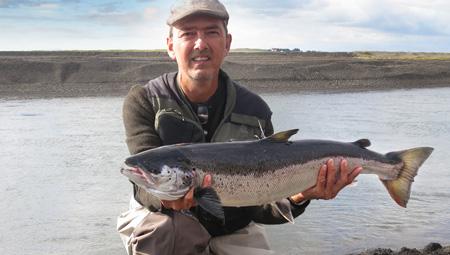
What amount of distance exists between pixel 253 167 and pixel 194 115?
84 cm

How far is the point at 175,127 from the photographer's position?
4.95 m

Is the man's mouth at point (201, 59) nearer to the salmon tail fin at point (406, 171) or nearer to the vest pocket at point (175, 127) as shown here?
the vest pocket at point (175, 127)

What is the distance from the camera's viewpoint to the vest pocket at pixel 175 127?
4938mm

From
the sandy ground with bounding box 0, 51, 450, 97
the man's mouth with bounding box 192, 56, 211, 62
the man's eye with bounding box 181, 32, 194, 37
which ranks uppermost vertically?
the man's eye with bounding box 181, 32, 194, 37

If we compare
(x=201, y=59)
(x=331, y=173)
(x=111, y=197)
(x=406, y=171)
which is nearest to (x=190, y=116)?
(x=201, y=59)

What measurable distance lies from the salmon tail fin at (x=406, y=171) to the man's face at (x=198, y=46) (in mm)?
1535

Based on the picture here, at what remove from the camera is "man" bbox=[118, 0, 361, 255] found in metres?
4.69

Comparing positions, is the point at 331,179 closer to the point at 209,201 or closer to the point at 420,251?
the point at 209,201

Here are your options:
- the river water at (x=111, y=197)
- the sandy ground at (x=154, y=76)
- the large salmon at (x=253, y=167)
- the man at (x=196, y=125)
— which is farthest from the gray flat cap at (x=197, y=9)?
the sandy ground at (x=154, y=76)

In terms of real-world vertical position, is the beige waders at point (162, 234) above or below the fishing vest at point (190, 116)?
below

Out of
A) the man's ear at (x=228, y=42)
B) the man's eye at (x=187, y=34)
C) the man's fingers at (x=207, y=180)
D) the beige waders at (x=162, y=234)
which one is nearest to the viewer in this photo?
the man's fingers at (x=207, y=180)

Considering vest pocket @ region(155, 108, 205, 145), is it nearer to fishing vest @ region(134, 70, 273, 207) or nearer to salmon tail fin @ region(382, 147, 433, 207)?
fishing vest @ region(134, 70, 273, 207)

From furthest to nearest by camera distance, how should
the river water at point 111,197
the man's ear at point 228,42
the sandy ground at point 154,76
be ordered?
the sandy ground at point 154,76 < the river water at point 111,197 < the man's ear at point 228,42

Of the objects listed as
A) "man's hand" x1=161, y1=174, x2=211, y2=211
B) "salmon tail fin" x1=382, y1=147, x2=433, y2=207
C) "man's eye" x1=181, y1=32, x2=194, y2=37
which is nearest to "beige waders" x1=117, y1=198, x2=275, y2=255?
"man's hand" x1=161, y1=174, x2=211, y2=211
